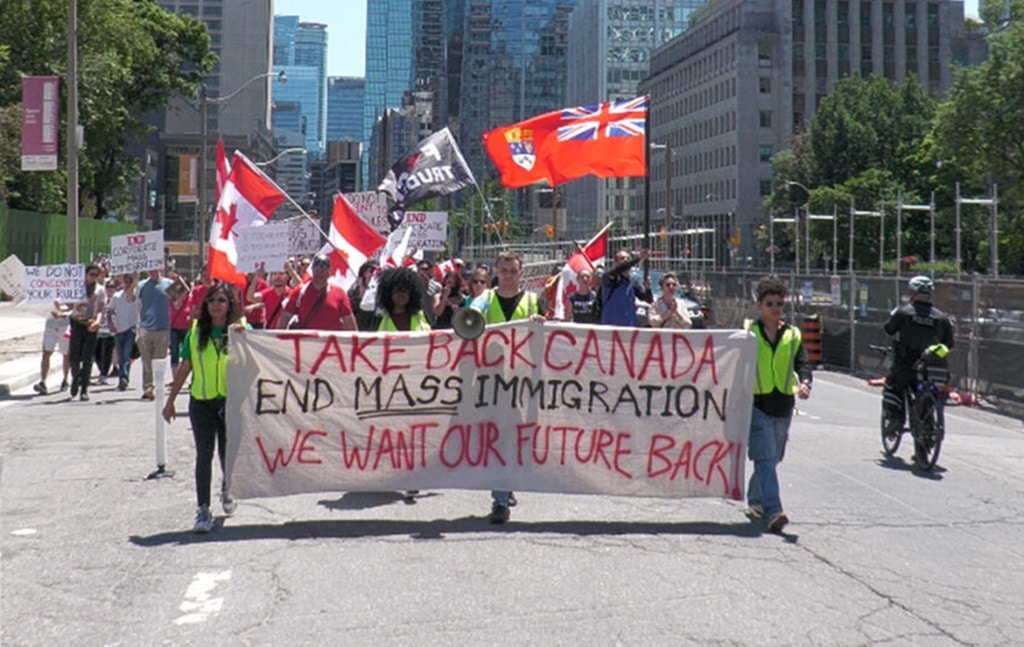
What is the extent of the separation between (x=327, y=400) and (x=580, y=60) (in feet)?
476

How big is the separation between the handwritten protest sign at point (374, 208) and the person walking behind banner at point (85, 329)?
422 centimetres

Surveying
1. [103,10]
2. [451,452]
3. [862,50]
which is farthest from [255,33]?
[451,452]

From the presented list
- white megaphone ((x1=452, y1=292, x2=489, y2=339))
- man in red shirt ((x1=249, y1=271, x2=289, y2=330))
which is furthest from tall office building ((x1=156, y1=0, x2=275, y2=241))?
white megaphone ((x1=452, y1=292, x2=489, y2=339))

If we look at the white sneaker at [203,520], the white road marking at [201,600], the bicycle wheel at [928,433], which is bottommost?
the white road marking at [201,600]

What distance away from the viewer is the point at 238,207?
42.0 ft

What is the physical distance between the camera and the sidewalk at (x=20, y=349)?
19.8 meters

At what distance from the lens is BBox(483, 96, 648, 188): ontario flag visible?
56.2ft

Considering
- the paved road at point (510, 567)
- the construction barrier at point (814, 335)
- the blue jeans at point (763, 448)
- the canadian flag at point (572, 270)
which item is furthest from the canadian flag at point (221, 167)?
the construction barrier at point (814, 335)

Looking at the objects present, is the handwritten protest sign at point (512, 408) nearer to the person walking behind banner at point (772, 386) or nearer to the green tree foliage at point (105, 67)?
the person walking behind banner at point (772, 386)

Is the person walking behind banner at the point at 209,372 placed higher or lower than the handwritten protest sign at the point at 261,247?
lower

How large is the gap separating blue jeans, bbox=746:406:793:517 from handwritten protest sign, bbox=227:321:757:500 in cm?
9

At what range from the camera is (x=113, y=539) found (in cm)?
820

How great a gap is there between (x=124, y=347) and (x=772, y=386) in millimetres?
12135

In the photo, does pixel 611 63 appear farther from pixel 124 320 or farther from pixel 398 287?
pixel 398 287
